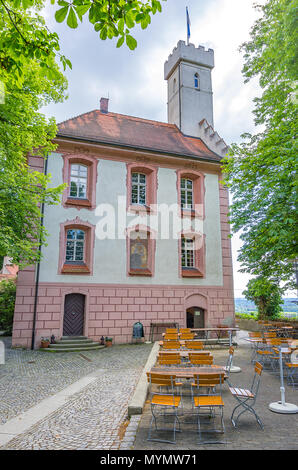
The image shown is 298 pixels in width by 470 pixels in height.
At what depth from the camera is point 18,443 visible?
4.47m

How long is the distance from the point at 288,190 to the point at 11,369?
1061 centimetres

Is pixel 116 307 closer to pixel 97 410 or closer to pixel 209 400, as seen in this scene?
pixel 97 410

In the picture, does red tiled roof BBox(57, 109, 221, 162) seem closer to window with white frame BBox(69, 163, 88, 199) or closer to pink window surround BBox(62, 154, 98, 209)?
pink window surround BBox(62, 154, 98, 209)

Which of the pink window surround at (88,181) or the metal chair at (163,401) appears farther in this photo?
the pink window surround at (88,181)

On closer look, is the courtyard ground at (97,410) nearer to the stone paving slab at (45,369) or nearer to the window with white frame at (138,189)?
the stone paving slab at (45,369)

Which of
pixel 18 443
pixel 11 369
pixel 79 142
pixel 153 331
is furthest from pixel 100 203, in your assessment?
pixel 18 443

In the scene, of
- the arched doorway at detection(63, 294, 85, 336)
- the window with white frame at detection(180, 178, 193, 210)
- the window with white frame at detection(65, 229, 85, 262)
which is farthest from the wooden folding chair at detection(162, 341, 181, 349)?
the window with white frame at detection(180, 178, 193, 210)

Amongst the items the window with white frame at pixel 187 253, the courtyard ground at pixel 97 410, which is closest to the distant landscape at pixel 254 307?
the window with white frame at pixel 187 253

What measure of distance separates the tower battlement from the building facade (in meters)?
8.40

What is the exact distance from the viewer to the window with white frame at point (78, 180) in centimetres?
1587

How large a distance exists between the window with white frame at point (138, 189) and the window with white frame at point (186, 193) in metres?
2.31

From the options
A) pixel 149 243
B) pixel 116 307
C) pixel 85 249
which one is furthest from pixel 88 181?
pixel 116 307

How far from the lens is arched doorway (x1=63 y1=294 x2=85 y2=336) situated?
14438 mm

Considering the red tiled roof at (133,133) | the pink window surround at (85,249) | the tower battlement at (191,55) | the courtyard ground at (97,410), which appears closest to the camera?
the courtyard ground at (97,410)
